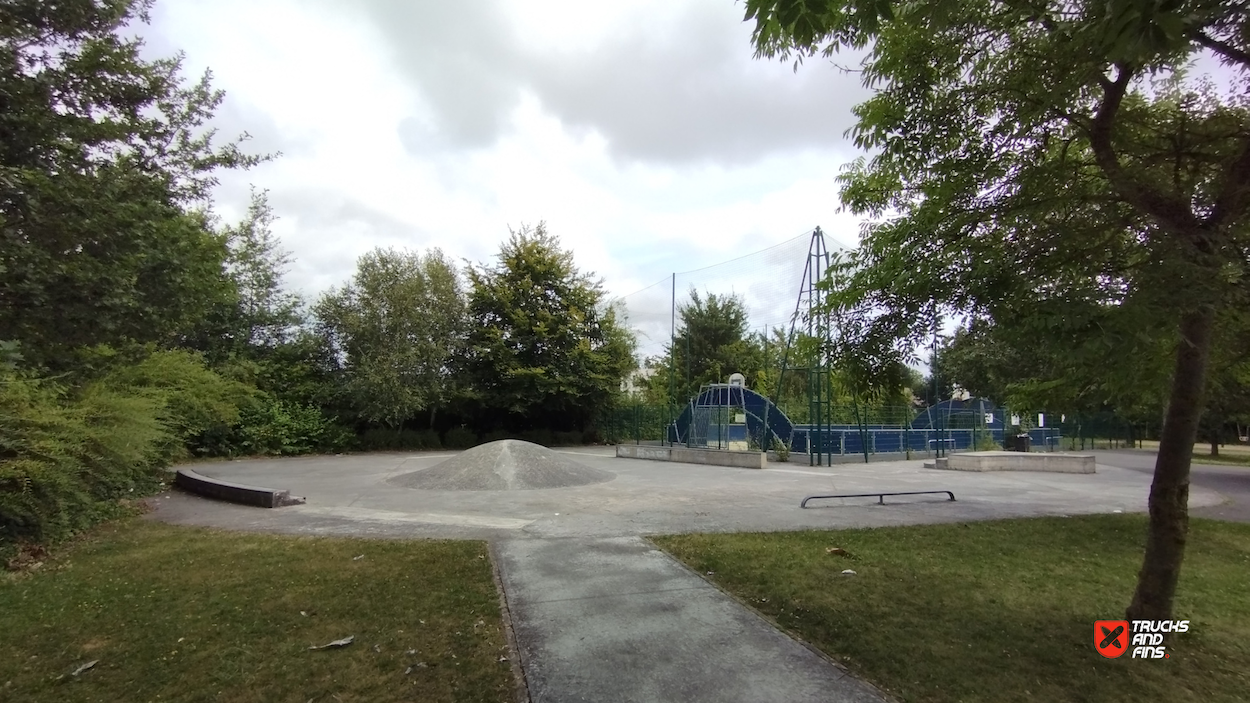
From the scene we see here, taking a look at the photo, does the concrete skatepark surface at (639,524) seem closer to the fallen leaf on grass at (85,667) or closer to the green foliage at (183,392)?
the green foliage at (183,392)

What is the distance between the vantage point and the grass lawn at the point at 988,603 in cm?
376

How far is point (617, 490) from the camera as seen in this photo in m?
12.9

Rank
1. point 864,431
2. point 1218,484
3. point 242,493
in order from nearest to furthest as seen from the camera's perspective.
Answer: point 242,493, point 1218,484, point 864,431

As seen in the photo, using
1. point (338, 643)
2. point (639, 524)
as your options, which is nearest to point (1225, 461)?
point (639, 524)

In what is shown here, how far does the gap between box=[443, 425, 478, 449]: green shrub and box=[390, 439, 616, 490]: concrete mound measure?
1266 centimetres

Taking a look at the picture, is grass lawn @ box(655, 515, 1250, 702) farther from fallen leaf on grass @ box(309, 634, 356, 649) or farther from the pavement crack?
fallen leaf on grass @ box(309, 634, 356, 649)

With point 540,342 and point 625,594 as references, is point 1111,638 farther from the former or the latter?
point 540,342

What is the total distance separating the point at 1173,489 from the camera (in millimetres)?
4324

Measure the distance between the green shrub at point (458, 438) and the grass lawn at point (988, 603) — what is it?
2130 cm

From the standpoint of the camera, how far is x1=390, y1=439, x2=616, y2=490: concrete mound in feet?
43.4

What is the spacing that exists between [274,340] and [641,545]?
79.3ft

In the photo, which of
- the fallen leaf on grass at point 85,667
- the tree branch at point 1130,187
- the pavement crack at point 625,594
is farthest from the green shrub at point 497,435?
the tree branch at point 1130,187

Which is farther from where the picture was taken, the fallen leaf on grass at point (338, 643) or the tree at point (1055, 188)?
the fallen leaf on grass at point (338, 643)

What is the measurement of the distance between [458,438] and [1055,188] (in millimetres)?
25961
